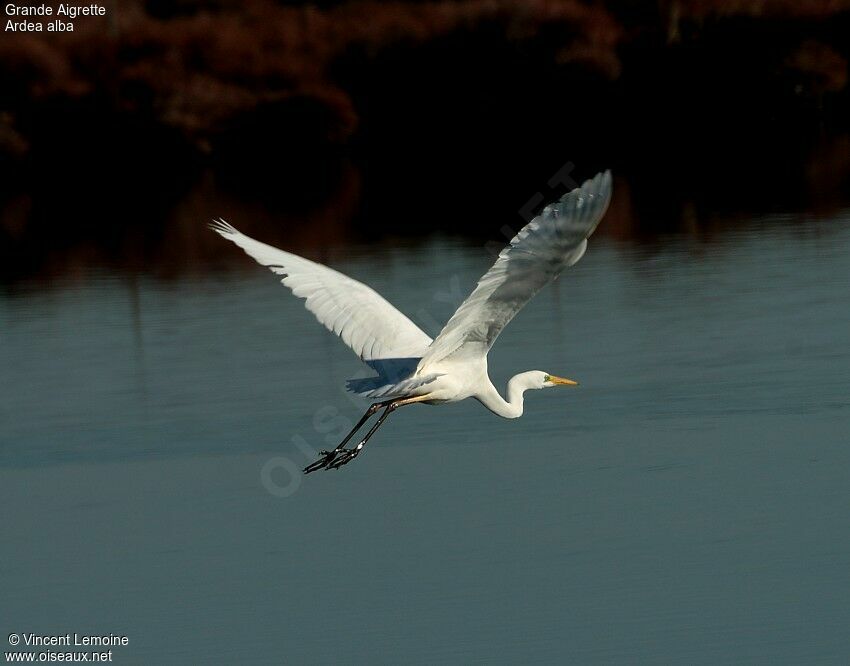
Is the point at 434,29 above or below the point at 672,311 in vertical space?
above

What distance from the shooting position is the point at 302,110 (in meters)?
39.9

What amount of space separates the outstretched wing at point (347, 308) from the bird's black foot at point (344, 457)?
0.69 meters

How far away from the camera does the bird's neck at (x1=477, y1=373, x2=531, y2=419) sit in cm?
1166

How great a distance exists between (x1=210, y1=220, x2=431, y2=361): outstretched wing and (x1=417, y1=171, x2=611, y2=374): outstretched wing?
0.99m

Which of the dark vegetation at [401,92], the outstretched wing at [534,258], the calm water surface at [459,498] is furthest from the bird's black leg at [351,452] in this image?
the dark vegetation at [401,92]

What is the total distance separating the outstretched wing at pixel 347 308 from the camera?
36.7 feet

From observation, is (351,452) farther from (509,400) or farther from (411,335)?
(509,400)

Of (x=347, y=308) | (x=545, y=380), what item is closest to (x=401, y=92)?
(x=545, y=380)

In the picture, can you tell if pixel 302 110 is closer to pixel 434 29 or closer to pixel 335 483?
pixel 434 29

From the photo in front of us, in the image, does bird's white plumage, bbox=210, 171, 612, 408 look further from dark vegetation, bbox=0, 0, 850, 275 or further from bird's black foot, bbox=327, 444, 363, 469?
dark vegetation, bbox=0, 0, 850, 275

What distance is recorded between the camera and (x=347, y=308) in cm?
1130

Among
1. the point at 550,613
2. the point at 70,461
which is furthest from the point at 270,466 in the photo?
the point at 550,613

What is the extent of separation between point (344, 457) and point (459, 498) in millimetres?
741

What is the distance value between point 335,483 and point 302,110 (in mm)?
28145
